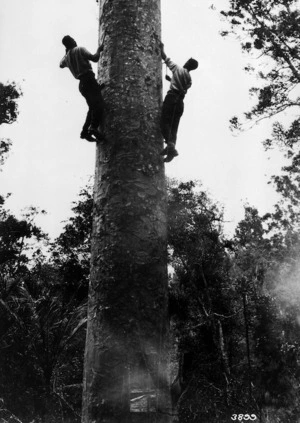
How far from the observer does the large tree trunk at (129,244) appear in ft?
5.55

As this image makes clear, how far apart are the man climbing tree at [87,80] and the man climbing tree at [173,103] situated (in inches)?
15.7

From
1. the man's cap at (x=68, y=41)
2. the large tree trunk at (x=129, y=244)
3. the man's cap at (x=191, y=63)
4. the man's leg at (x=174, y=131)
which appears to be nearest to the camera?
the large tree trunk at (x=129, y=244)

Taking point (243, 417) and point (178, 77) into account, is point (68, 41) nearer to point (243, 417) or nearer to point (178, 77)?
point (178, 77)

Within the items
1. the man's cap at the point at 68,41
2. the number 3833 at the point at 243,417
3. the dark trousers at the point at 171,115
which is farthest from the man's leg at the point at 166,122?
the number 3833 at the point at 243,417

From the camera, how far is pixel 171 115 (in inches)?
103

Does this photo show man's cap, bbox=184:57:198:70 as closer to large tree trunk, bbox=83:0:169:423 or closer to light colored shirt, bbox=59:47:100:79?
light colored shirt, bbox=59:47:100:79

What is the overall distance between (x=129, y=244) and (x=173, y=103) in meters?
1.45

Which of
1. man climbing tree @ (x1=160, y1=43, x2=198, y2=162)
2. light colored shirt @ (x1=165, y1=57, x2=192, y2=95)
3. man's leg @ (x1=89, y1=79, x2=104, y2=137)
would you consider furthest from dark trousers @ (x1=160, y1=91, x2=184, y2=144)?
man's leg @ (x1=89, y1=79, x2=104, y2=137)

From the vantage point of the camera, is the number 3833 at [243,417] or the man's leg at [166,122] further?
the number 3833 at [243,417]

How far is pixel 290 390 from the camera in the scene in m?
21.1

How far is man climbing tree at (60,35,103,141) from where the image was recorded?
7.87ft

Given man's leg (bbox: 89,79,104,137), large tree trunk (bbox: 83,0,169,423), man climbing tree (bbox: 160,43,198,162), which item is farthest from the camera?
man climbing tree (bbox: 160,43,198,162)

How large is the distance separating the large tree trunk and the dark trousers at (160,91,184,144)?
0.30 ft

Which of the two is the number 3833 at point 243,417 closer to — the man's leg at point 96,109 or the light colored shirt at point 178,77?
the light colored shirt at point 178,77
